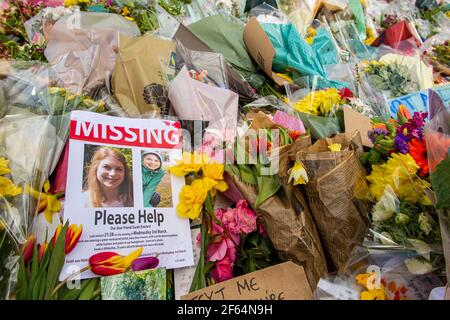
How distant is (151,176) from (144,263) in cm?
23

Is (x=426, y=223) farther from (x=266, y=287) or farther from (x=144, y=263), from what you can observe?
(x=144, y=263)

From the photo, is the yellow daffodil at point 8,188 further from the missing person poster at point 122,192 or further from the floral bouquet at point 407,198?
the floral bouquet at point 407,198

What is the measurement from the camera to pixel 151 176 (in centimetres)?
93

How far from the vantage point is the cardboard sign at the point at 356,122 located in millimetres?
1089

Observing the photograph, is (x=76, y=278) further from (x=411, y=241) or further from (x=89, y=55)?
(x=89, y=55)

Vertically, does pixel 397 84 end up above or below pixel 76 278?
above

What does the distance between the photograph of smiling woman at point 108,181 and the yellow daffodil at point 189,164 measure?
126 mm

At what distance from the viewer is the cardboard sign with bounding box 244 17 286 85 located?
143 centimetres

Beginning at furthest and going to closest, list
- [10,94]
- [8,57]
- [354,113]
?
1. [8,57]
2. [354,113]
3. [10,94]

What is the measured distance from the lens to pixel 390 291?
0.77 metres

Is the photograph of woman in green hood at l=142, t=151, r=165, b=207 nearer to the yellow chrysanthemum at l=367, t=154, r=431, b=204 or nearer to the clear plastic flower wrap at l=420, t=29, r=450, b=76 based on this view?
the yellow chrysanthemum at l=367, t=154, r=431, b=204

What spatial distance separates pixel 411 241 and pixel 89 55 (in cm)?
122

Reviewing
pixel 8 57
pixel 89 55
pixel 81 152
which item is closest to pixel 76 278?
pixel 81 152

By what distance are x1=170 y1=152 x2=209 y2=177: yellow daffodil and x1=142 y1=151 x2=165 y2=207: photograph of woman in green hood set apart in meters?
0.04
